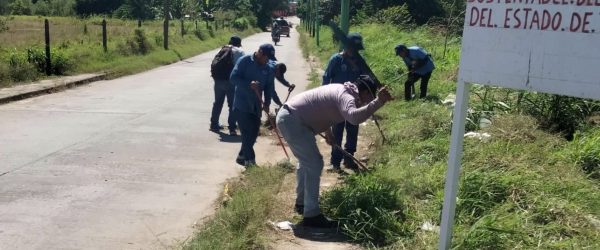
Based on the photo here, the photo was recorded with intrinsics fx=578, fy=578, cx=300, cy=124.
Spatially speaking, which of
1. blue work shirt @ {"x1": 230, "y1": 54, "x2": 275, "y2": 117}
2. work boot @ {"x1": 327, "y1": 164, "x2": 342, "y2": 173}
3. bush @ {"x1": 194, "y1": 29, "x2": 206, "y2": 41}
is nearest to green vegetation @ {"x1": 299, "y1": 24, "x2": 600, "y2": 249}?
work boot @ {"x1": 327, "y1": 164, "x2": 342, "y2": 173}

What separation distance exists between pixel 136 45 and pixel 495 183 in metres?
20.5

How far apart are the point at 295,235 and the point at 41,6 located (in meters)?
68.8

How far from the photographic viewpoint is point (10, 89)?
42.5ft

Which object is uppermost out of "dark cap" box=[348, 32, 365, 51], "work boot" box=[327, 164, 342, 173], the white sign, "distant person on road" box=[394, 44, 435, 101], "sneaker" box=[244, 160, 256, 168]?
the white sign

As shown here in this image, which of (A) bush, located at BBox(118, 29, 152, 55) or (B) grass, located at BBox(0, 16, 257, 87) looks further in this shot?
(A) bush, located at BBox(118, 29, 152, 55)

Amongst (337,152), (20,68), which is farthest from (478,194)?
(20,68)

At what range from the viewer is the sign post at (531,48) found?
8.66 feet

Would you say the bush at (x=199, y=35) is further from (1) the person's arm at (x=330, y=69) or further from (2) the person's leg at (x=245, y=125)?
(1) the person's arm at (x=330, y=69)

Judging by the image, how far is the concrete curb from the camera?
12083 mm

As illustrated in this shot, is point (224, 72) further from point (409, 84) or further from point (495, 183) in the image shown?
point (495, 183)

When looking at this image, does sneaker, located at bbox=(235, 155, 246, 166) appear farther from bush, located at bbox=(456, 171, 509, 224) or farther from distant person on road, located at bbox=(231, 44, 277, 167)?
bush, located at bbox=(456, 171, 509, 224)

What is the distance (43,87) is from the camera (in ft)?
44.2

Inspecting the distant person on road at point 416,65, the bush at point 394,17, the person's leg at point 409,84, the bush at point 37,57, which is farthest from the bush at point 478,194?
the bush at point 394,17

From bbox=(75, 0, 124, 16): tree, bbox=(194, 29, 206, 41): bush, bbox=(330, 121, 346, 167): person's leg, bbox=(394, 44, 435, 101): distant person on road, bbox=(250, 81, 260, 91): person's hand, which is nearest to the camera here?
bbox=(250, 81, 260, 91): person's hand
